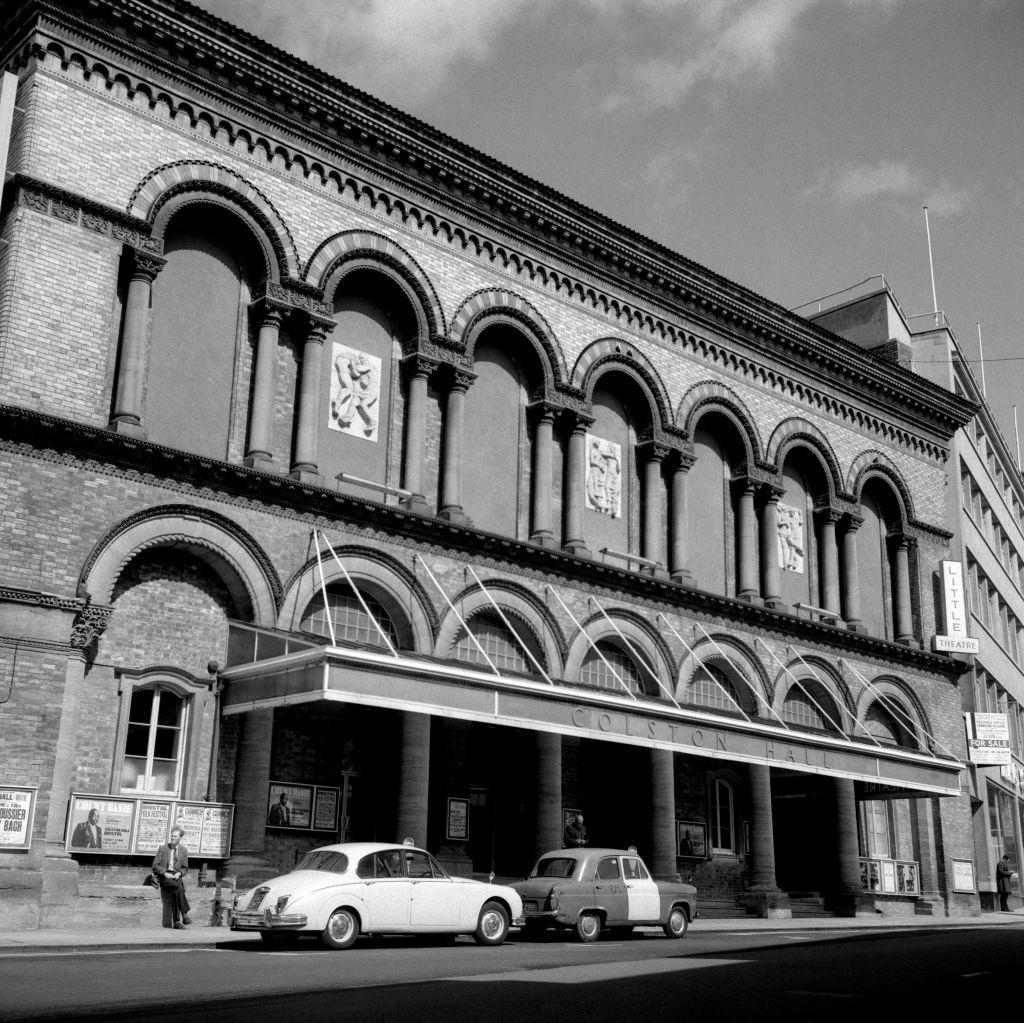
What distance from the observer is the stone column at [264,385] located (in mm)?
23766

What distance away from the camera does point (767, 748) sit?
1124 inches

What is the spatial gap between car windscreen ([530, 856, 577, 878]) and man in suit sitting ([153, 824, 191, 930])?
598cm

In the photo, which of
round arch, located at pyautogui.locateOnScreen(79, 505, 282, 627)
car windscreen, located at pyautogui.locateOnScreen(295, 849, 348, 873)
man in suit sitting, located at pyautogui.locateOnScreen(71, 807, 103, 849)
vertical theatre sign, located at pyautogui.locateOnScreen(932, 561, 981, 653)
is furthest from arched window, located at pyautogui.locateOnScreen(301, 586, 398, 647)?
vertical theatre sign, located at pyautogui.locateOnScreen(932, 561, 981, 653)

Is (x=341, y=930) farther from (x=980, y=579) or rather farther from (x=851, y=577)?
(x=980, y=579)

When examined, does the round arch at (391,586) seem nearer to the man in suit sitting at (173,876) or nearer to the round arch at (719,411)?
the man in suit sitting at (173,876)

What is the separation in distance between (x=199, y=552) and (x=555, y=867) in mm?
8434

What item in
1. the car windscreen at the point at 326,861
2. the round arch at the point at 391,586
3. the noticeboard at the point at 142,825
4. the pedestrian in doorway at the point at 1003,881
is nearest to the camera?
the car windscreen at the point at 326,861

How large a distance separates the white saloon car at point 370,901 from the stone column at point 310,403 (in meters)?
8.58

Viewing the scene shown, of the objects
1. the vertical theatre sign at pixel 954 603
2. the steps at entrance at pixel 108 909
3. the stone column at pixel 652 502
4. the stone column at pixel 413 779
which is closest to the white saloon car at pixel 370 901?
the steps at entrance at pixel 108 909

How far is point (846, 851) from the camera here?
32.9 m

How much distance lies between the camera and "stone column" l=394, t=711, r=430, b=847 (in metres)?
23.3

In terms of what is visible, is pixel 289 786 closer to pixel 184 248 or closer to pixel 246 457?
pixel 246 457

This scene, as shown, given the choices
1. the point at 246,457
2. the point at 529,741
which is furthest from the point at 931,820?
the point at 246,457

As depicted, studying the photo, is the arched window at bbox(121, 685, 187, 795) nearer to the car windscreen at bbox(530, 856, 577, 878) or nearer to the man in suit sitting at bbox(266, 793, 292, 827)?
the man in suit sitting at bbox(266, 793, 292, 827)
